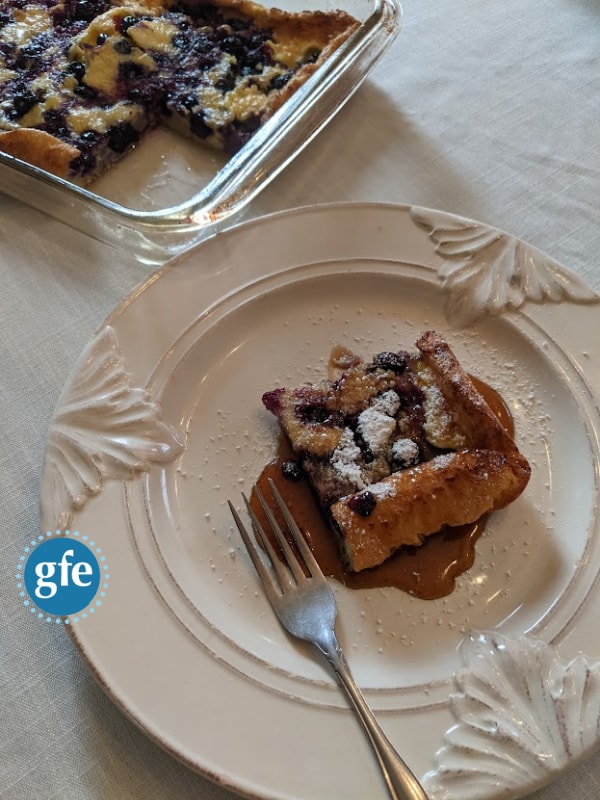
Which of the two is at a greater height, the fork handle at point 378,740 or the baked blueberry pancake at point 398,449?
the baked blueberry pancake at point 398,449

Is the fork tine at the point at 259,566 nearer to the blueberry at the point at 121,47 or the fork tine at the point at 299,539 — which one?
the fork tine at the point at 299,539

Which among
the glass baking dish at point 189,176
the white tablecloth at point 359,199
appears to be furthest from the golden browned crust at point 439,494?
the glass baking dish at point 189,176

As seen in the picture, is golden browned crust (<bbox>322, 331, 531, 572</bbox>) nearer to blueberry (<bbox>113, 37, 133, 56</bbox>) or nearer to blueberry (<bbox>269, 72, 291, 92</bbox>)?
blueberry (<bbox>269, 72, 291, 92</bbox>)

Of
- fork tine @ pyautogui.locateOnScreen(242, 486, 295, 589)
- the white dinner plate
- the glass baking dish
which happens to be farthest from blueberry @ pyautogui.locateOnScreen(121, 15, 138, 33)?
fork tine @ pyautogui.locateOnScreen(242, 486, 295, 589)

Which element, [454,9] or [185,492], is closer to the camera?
[185,492]

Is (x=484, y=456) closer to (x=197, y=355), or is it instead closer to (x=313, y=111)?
(x=197, y=355)

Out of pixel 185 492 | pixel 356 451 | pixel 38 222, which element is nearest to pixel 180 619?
pixel 185 492
